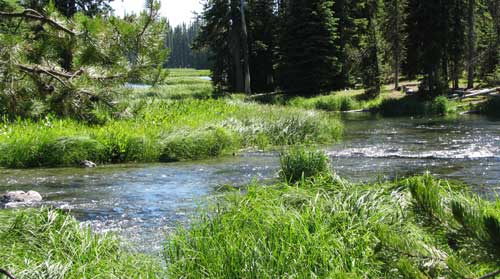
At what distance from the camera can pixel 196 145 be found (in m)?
16.2

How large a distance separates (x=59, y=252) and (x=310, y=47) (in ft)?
118

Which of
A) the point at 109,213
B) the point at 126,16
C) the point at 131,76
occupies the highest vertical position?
the point at 126,16

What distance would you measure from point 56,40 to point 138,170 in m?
7.59

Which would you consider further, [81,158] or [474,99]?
[474,99]

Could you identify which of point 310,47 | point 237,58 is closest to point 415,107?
point 310,47

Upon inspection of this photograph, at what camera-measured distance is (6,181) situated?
39.7ft

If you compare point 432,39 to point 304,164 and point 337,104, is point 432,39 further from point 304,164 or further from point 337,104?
point 304,164

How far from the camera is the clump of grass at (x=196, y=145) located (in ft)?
51.6

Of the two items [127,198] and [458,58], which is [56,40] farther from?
[458,58]

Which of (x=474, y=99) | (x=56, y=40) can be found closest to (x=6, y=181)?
(x=56, y=40)

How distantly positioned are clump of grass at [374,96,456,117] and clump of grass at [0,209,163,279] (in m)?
26.2

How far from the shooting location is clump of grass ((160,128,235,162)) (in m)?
15.7

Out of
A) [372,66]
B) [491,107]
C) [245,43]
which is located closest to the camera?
[491,107]

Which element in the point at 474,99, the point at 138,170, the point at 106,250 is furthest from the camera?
the point at 474,99
